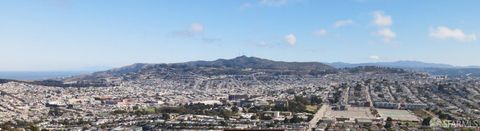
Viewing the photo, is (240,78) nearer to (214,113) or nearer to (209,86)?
(209,86)

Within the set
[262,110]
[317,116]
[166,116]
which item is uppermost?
[166,116]

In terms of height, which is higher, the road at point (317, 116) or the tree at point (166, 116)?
the tree at point (166, 116)

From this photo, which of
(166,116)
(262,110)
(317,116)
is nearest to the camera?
(166,116)

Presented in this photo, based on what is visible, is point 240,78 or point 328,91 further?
point 240,78

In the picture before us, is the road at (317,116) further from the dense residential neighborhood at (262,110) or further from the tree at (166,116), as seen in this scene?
the tree at (166,116)

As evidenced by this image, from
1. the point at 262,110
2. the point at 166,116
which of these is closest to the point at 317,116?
the point at 262,110

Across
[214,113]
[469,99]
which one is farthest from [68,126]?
[469,99]

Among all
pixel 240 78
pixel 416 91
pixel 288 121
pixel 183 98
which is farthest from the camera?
pixel 240 78

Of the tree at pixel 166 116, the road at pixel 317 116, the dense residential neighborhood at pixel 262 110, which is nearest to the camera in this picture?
the dense residential neighborhood at pixel 262 110

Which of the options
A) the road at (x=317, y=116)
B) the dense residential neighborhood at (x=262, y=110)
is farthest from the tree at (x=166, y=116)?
the road at (x=317, y=116)

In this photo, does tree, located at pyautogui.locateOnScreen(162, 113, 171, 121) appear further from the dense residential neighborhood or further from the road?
the road

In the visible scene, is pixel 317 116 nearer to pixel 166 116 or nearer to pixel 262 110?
pixel 262 110
